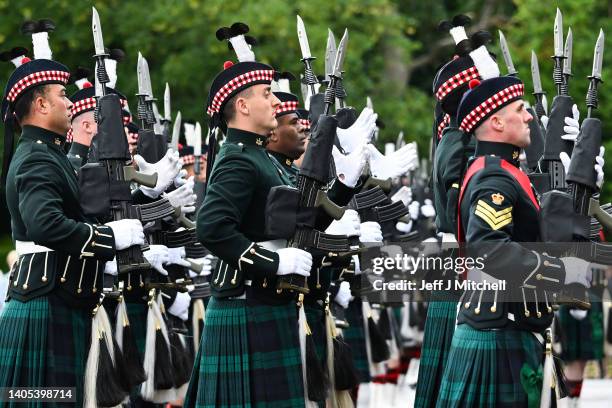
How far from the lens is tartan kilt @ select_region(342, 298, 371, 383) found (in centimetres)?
1061

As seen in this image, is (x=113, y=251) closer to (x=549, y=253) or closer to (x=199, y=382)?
(x=199, y=382)

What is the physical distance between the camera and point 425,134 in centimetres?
2066

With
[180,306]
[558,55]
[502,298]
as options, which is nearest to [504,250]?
[502,298]

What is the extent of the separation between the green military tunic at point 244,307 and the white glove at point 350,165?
0.45m

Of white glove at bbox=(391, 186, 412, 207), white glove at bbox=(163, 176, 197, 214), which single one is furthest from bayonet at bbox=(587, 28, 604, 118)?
white glove at bbox=(391, 186, 412, 207)

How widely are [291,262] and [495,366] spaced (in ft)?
3.26

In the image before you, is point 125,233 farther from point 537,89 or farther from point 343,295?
point 537,89

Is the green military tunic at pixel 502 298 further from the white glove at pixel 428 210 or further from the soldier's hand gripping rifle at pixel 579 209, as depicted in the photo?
the white glove at pixel 428 210

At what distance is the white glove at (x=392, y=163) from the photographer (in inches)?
324

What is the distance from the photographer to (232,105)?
22.1 feet

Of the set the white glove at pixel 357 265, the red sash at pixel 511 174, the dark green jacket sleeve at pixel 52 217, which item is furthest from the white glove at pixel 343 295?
the red sash at pixel 511 174

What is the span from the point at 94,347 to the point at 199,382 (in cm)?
64

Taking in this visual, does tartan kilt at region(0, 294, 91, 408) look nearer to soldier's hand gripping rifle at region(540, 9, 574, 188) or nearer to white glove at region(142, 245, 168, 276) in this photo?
white glove at region(142, 245, 168, 276)

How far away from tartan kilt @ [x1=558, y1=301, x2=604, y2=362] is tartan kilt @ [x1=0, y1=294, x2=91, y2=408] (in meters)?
6.29
